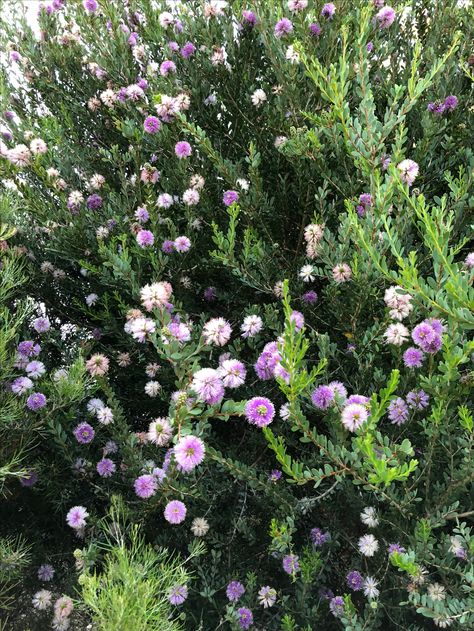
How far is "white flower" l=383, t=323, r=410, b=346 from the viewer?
217 centimetres

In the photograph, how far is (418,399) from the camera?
221 cm

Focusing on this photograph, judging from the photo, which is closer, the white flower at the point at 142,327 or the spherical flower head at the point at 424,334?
the spherical flower head at the point at 424,334

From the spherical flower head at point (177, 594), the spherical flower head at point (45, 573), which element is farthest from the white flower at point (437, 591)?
the spherical flower head at point (45, 573)

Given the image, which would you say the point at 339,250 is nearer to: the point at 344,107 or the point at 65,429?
the point at 344,107

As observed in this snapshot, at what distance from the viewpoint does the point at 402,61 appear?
147 inches

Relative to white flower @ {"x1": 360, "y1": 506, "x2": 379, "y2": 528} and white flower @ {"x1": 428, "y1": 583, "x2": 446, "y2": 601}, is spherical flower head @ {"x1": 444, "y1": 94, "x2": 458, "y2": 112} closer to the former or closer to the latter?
white flower @ {"x1": 360, "y1": 506, "x2": 379, "y2": 528}

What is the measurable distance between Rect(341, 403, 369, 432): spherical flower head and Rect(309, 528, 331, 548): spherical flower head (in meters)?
0.91

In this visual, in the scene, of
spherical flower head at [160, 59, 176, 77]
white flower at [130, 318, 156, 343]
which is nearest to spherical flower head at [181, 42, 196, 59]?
spherical flower head at [160, 59, 176, 77]

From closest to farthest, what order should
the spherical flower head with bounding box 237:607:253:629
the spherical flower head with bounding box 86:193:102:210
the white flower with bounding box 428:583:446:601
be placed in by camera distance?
1. the white flower with bounding box 428:583:446:601
2. the spherical flower head with bounding box 237:607:253:629
3. the spherical flower head with bounding box 86:193:102:210

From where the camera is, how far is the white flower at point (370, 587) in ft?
7.34

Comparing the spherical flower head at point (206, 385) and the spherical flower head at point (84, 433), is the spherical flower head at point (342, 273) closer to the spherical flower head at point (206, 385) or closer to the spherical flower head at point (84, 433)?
the spherical flower head at point (206, 385)

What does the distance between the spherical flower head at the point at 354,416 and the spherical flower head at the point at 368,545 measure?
2.57 ft

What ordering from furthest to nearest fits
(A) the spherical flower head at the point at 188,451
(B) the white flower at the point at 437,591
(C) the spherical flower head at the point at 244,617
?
(C) the spherical flower head at the point at 244,617 → (B) the white flower at the point at 437,591 → (A) the spherical flower head at the point at 188,451

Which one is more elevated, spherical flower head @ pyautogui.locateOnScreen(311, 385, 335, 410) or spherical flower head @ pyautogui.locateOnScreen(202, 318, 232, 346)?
spherical flower head @ pyautogui.locateOnScreen(202, 318, 232, 346)
